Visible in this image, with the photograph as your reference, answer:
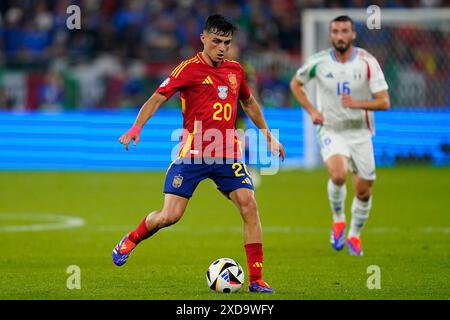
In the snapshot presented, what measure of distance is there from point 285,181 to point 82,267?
11714 millimetres

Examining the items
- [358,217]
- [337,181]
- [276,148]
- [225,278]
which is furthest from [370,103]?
[225,278]

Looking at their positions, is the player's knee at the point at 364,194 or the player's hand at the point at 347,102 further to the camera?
the player's knee at the point at 364,194

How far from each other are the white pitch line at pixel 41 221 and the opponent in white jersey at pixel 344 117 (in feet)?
14.2

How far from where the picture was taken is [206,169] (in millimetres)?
8836

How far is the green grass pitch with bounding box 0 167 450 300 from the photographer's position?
28.9 ft

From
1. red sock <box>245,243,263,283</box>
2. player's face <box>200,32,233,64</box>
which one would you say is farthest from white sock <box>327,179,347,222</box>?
player's face <box>200,32,233,64</box>

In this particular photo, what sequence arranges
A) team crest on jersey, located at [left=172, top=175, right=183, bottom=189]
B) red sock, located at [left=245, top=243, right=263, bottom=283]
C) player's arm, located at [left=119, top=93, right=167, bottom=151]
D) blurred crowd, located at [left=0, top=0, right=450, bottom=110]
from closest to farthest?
player's arm, located at [left=119, top=93, right=167, bottom=151]
red sock, located at [left=245, top=243, right=263, bottom=283]
team crest on jersey, located at [left=172, top=175, right=183, bottom=189]
blurred crowd, located at [left=0, top=0, right=450, bottom=110]

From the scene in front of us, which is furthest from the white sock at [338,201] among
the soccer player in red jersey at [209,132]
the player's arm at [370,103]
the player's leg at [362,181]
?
the soccer player in red jersey at [209,132]

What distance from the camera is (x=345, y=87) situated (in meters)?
12.0

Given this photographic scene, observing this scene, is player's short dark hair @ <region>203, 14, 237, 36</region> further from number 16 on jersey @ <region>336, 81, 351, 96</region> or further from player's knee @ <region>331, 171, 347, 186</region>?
number 16 on jersey @ <region>336, 81, 351, 96</region>

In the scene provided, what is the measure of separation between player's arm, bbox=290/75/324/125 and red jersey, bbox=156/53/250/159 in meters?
2.81

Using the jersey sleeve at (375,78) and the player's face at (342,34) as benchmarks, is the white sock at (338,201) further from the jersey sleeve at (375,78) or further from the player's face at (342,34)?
the player's face at (342,34)

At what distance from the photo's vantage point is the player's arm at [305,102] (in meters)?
11.6
